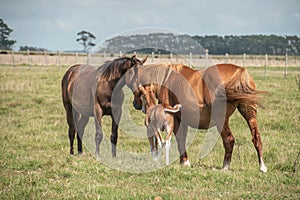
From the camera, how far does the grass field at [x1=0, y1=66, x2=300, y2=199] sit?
487cm

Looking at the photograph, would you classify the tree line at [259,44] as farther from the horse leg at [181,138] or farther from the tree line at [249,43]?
the horse leg at [181,138]

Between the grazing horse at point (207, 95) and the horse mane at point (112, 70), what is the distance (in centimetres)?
58

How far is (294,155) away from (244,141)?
1.75 metres

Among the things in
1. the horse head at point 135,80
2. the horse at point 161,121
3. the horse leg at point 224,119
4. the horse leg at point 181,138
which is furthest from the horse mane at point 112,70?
the horse leg at point 224,119

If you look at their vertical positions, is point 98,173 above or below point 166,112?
below

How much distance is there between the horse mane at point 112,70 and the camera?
7.34 metres

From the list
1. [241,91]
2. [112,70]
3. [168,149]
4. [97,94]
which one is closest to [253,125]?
[241,91]

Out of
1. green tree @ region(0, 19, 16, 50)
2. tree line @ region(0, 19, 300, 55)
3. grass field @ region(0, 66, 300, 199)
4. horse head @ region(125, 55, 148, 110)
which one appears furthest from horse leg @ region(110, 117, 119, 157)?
green tree @ region(0, 19, 16, 50)

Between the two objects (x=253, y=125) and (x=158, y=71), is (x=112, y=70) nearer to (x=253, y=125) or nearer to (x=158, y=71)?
(x=158, y=71)

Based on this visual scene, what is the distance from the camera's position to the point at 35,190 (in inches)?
196

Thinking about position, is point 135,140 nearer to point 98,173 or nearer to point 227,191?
point 98,173

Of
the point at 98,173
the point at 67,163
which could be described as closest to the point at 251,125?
the point at 98,173

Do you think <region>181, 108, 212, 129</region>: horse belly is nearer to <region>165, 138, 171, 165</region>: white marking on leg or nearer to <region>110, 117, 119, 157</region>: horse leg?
<region>165, 138, 171, 165</region>: white marking on leg

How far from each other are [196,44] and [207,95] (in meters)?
1.64
